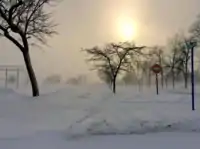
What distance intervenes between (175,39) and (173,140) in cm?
5653

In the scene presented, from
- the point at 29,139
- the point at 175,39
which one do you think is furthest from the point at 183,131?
the point at 175,39

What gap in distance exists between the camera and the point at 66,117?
15.3 m

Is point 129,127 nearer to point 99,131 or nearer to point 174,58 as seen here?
point 99,131

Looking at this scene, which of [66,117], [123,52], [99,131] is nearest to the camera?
[99,131]

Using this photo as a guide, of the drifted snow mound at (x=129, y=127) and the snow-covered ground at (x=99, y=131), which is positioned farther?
Answer: the drifted snow mound at (x=129, y=127)

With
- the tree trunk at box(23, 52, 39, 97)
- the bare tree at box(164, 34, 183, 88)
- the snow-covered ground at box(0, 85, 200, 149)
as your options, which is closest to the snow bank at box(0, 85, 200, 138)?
the snow-covered ground at box(0, 85, 200, 149)

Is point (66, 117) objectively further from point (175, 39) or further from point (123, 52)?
point (175, 39)

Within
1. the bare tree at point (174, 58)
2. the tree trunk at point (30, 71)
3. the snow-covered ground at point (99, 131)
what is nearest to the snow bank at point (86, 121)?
the snow-covered ground at point (99, 131)

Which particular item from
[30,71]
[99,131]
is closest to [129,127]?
[99,131]

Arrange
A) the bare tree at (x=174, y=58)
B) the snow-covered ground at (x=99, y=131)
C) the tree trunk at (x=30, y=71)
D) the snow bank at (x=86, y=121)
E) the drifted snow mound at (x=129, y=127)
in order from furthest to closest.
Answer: the bare tree at (x=174, y=58) → the tree trunk at (x=30, y=71) → the snow bank at (x=86, y=121) → the drifted snow mound at (x=129, y=127) → the snow-covered ground at (x=99, y=131)

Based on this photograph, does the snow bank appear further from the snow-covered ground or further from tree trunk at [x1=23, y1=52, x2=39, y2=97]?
tree trunk at [x1=23, y1=52, x2=39, y2=97]

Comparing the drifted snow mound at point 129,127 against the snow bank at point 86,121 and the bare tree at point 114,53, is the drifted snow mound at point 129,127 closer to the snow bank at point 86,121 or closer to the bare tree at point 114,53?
the snow bank at point 86,121

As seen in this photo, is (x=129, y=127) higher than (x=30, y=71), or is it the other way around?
(x=30, y=71)

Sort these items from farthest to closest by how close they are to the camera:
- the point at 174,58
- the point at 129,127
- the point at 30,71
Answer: the point at 174,58
the point at 30,71
the point at 129,127
